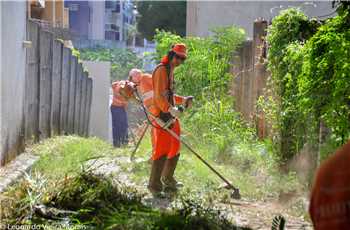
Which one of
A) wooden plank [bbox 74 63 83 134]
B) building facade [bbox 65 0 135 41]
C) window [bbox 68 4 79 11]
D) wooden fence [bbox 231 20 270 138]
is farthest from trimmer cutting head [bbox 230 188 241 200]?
window [bbox 68 4 79 11]

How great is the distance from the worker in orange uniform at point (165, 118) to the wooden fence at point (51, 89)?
2294 mm

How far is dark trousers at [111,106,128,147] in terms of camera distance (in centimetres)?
1432

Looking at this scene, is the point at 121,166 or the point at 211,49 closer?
the point at 121,166

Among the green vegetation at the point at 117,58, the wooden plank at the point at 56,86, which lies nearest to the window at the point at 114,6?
the green vegetation at the point at 117,58

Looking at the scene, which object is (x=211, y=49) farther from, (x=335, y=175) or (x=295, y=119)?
(x=335, y=175)

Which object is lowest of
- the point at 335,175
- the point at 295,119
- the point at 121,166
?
the point at 121,166

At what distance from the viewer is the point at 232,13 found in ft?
78.0

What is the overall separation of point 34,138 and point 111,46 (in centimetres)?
2918

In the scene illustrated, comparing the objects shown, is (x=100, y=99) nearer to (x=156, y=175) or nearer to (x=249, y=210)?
(x=156, y=175)

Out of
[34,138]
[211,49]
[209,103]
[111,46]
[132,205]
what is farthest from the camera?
[111,46]

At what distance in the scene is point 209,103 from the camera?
1255 cm

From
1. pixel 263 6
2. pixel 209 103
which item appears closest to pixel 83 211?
pixel 209 103

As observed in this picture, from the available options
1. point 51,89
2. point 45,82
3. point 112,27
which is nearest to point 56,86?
point 51,89

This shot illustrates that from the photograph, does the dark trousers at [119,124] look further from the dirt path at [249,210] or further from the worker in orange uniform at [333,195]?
the worker in orange uniform at [333,195]
